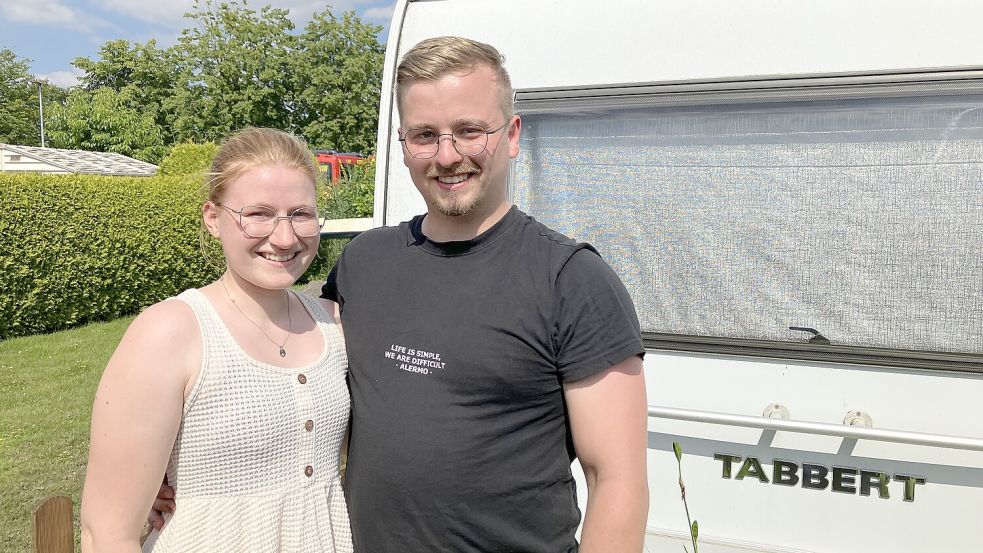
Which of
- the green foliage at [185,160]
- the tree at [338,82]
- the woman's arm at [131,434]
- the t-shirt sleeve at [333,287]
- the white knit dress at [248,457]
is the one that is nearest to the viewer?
the woman's arm at [131,434]

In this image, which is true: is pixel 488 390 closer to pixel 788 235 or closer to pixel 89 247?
pixel 788 235

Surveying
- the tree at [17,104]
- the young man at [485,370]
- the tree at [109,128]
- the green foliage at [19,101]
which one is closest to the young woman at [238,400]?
the young man at [485,370]

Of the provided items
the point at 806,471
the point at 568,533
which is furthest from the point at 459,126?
the point at 806,471

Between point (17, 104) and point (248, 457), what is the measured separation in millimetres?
57045

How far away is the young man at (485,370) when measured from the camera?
5.57 feet

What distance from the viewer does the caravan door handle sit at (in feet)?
7.97

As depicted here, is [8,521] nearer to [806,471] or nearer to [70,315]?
[806,471]

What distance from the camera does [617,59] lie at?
117 inches

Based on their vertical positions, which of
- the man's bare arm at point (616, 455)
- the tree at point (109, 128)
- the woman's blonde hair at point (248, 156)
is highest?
the woman's blonde hair at point (248, 156)

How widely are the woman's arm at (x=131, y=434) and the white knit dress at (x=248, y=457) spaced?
0.07 meters

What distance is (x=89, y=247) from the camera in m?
10.8

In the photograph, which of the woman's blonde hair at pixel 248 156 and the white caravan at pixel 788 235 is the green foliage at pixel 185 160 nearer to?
the white caravan at pixel 788 235

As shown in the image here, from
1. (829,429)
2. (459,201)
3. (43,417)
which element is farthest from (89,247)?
(829,429)

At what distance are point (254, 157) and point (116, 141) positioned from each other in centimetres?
3086
